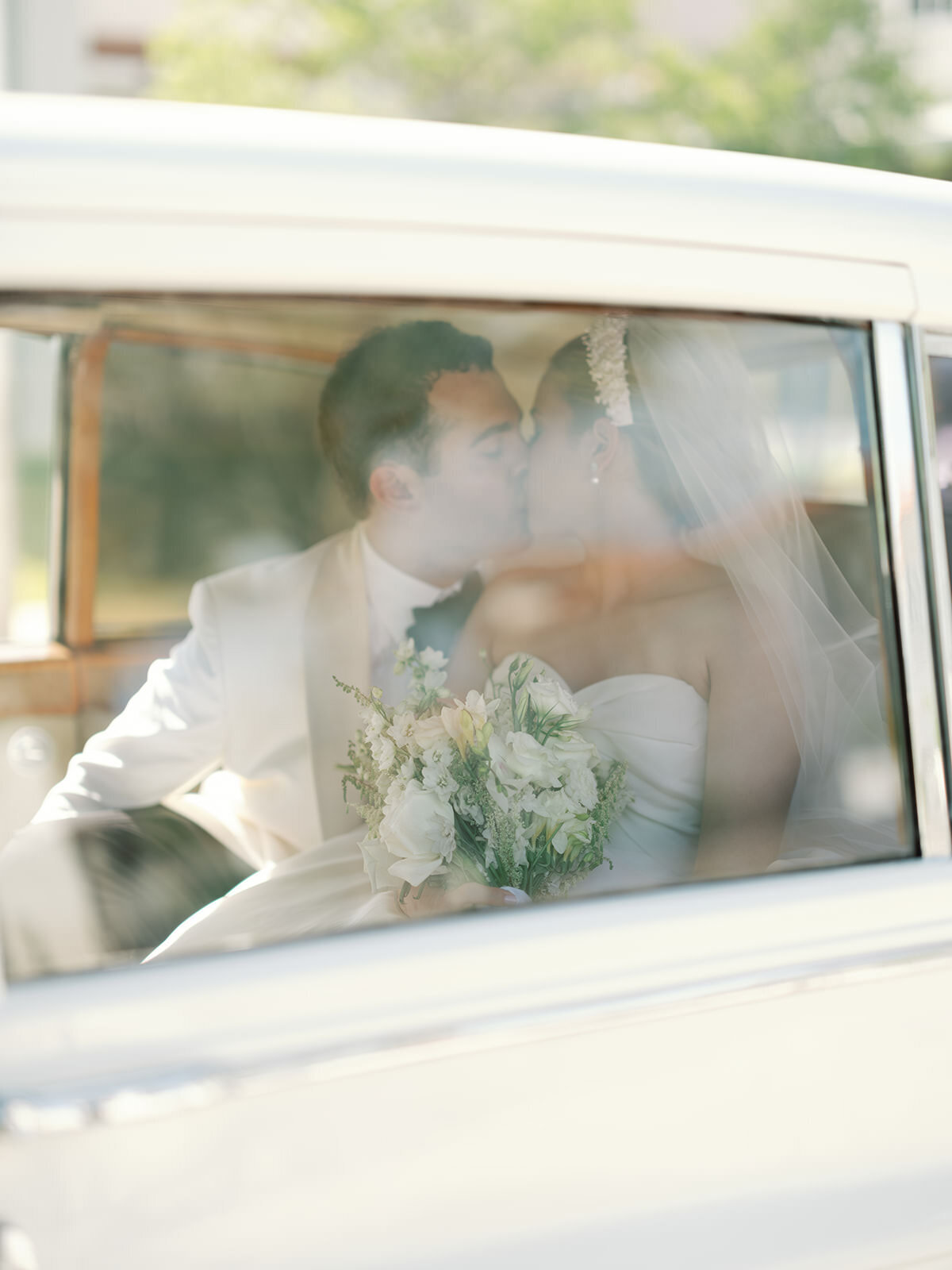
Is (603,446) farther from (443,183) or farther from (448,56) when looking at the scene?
(448,56)

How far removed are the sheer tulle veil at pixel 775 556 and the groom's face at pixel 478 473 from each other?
25 cm

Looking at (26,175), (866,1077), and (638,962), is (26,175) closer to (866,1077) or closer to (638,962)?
(638,962)

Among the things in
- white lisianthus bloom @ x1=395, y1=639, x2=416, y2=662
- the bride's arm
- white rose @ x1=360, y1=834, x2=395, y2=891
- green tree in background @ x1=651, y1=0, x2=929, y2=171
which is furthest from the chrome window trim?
green tree in background @ x1=651, y1=0, x2=929, y2=171

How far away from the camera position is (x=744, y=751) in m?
1.68

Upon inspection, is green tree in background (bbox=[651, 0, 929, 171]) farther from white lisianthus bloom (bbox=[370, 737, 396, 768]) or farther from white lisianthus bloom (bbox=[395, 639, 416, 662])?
white lisianthus bloom (bbox=[370, 737, 396, 768])

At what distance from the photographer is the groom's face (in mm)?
1929

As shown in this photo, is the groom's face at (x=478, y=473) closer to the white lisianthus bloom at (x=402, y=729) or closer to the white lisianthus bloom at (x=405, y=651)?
the white lisianthus bloom at (x=405, y=651)

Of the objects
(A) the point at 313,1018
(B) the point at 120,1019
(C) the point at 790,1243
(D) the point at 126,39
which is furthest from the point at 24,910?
(D) the point at 126,39

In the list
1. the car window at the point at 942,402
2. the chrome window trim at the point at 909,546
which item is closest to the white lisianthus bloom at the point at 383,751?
the chrome window trim at the point at 909,546

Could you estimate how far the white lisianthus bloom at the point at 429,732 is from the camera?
1.58 m

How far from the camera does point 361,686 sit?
5.56 ft

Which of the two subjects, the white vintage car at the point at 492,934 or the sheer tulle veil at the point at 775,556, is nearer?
the white vintage car at the point at 492,934

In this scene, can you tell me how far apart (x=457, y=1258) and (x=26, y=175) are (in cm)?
111

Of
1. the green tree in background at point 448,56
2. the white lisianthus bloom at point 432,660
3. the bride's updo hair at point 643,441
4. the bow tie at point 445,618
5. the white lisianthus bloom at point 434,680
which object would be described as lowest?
the white lisianthus bloom at point 434,680
